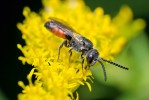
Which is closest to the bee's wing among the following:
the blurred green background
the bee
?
the bee

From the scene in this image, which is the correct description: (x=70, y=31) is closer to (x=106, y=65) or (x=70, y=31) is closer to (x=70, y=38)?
(x=70, y=38)

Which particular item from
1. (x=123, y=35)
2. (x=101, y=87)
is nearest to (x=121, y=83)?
(x=101, y=87)

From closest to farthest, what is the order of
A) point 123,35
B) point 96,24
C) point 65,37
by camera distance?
point 65,37 → point 96,24 → point 123,35

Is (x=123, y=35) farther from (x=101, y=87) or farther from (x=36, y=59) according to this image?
(x=36, y=59)

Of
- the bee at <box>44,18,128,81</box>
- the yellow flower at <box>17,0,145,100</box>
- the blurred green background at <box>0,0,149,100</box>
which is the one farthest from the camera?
the blurred green background at <box>0,0,149,100</box>

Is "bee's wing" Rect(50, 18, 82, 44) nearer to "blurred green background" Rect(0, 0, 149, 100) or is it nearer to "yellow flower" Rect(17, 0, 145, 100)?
"yellow flower" Rect(17, 0, 145, 100)
